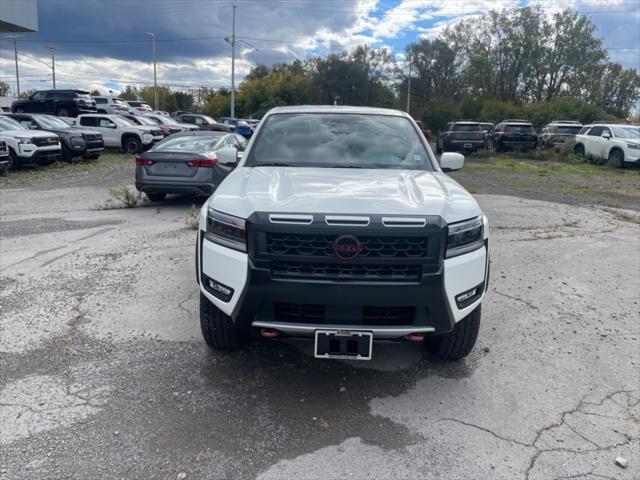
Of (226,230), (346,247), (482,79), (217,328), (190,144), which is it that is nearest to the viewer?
(346,247)

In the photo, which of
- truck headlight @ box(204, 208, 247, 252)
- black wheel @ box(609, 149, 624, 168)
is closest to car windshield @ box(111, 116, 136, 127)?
black wheel @ box(609, 149, 624, 168)

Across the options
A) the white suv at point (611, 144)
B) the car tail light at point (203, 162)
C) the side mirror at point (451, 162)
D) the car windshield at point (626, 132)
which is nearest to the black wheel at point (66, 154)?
the car tail light at point (203, 162)

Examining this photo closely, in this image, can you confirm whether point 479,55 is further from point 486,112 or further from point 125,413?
point 125,413

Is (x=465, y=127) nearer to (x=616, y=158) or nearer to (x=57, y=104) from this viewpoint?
(x=616, y=158)

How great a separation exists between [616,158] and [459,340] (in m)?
19.9

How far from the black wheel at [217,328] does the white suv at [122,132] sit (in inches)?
797

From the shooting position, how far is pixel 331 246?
2.96m

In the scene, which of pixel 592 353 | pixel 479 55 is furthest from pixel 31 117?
pixel 479 55

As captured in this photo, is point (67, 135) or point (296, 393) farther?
point (67, 135)

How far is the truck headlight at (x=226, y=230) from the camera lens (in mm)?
3076

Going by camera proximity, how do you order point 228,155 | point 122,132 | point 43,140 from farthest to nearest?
1. point 122,132
2. point 43,140
3. point 228,155

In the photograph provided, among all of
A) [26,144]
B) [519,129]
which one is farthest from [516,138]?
[26,144]

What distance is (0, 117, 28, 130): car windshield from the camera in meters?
16.0

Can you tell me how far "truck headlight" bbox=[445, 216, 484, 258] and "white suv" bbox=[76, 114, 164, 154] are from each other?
69.1 feet
